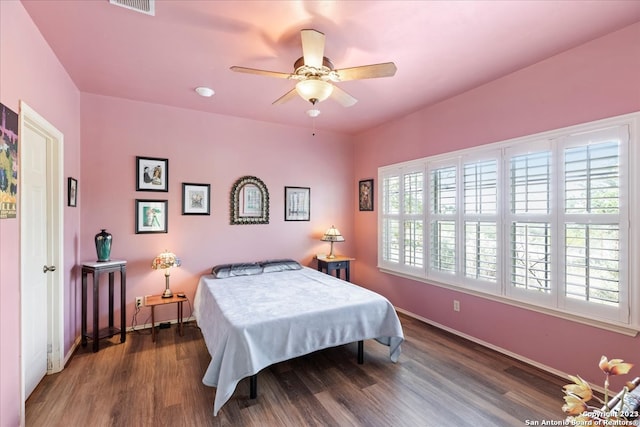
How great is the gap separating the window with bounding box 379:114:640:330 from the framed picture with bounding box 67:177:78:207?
3.82 m

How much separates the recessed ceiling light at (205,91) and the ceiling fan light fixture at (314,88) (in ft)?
4.66

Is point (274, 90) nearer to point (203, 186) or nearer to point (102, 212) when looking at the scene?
point (203, 186)

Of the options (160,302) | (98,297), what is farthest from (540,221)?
(98,297)

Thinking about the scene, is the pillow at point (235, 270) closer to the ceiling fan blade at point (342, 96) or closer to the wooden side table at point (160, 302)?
the wooden side table at point (160, 302)

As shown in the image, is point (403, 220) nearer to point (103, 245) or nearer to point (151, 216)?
point (151, 216)

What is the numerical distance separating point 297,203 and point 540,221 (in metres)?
3.03

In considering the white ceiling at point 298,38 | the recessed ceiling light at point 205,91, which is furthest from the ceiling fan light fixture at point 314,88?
the recessed ceiling light at point 205,91

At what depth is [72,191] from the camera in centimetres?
297

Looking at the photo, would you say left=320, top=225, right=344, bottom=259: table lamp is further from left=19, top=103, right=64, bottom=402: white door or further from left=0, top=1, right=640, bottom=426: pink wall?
left=19, top=103, right=64, bottom=402: white door

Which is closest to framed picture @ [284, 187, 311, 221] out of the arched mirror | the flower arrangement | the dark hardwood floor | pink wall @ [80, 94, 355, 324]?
pink wall @ [80, 94, 355, 324]

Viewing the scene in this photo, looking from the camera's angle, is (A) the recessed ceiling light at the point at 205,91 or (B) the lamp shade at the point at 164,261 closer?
(A) the recessed ceiling light at the point at 205,91

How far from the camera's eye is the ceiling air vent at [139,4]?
73.4 inches

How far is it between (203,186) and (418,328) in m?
Result: 3.26

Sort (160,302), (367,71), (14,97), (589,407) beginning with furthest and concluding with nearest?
(160,302) → (367,71) → (14,97) → (589,407)
